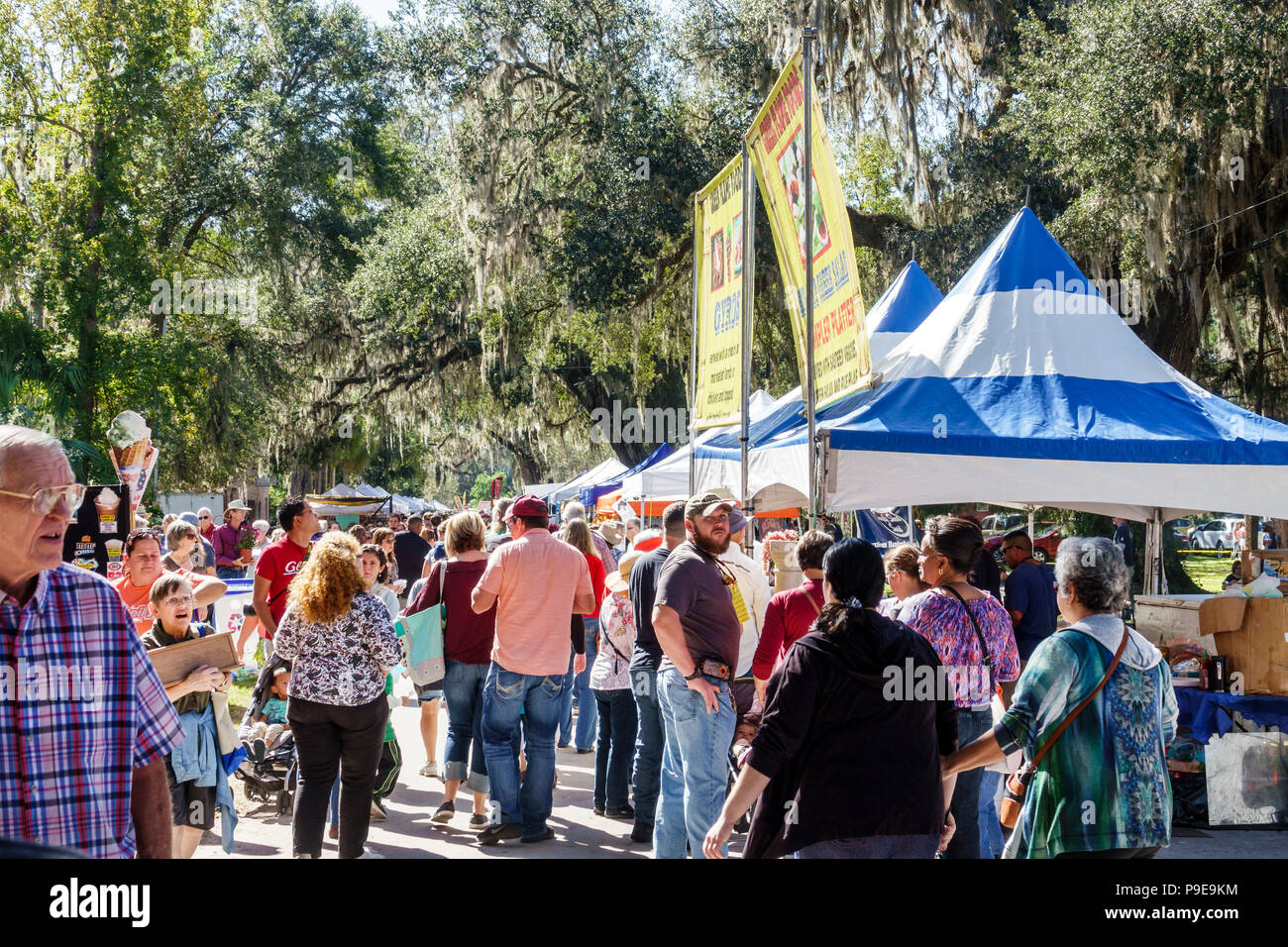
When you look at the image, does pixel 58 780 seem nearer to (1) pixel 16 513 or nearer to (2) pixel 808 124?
(1) pixel 16 513

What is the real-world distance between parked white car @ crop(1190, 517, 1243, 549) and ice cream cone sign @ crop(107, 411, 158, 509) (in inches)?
1616

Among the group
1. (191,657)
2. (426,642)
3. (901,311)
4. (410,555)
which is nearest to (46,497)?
(191,657)

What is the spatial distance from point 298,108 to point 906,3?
51.7 ft

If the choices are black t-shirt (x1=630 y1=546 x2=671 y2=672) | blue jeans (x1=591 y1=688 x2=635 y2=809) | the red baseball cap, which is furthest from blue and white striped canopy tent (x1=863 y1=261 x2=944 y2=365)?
black t-shirt (x1=630 y1=546 x2=671 y2=672)

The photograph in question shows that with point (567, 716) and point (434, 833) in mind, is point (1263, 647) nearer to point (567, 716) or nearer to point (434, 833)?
point (567, 716)

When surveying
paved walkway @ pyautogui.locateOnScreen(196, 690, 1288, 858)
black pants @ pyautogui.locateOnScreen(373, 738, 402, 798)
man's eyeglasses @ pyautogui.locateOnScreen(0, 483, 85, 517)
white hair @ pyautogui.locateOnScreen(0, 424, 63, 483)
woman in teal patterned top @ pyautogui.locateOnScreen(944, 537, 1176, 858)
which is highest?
white hair @ pyautogui.locateOnScreen(0, 424, 63, 483)

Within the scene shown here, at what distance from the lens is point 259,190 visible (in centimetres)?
2392

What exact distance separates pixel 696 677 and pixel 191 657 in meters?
2.17

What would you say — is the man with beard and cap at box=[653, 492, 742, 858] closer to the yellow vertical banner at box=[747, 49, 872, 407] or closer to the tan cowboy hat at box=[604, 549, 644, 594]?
the yellow vertical banner at box=[747, 49, 872, 407]

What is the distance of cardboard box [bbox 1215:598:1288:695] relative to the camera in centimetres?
693

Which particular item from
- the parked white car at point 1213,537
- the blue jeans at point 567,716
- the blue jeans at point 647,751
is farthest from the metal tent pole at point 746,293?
the parked white car at point 1213,537
